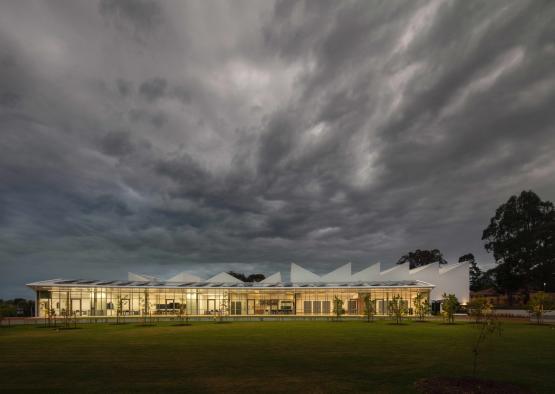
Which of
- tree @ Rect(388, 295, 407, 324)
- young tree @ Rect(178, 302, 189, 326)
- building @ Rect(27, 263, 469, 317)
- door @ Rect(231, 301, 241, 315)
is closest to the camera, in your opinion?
tree @ Rect(388, 295, 407, 324)

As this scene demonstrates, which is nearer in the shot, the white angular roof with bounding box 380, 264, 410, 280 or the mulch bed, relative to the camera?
the mulch bed

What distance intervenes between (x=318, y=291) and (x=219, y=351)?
48556 millimetres

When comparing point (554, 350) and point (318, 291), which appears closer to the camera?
point (554, 350)

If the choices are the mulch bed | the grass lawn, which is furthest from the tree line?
the mulch bed

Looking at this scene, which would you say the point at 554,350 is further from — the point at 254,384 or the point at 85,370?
the point at 85,370

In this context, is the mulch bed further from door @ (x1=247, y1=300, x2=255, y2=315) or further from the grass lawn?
door @ (x1=247, y1=300, x2=255, y2=315)

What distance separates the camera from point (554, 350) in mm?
22281

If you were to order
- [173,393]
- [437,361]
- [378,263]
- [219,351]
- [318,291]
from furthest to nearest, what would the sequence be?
[378,263] < [318,291] < [219,351] < [437,361] < [173,393]

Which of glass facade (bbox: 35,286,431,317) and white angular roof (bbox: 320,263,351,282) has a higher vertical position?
white angular roof (bbox: 320,263,351,282)

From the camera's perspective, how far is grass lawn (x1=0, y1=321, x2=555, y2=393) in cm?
1369

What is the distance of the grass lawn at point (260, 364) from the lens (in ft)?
44.9

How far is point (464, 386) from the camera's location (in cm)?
1284

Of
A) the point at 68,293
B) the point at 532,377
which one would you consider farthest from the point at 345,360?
the point at 68,293

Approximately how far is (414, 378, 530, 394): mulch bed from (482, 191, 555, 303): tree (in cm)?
7434
